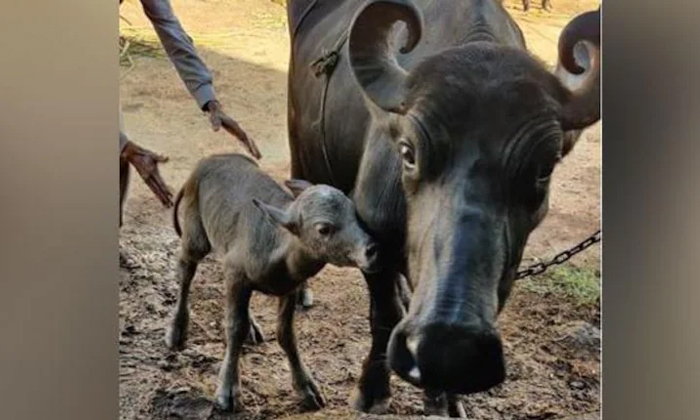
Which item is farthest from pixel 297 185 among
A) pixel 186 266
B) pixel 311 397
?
pixel 311 397

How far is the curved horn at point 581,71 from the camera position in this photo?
2.79 meters

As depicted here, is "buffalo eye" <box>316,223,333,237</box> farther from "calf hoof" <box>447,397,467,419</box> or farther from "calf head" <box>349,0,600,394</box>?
"calf hoof" <box>447,397,467,419</box>

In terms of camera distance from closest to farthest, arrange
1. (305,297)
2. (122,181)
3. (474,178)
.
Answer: (474,178), (305,297), (122,181)

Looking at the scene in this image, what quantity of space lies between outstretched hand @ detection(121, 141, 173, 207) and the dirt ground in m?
0.03

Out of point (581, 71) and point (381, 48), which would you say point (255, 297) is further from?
point (581, 71)

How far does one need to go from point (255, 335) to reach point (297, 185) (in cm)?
53

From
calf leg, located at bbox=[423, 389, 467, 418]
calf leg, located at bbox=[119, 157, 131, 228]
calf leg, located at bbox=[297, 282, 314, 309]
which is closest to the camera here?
calf leg, located at bbox=[423, 389, 467, 418]

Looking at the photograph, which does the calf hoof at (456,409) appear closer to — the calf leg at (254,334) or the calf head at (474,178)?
the calf head at (474,178)

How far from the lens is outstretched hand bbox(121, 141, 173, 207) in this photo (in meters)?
3.06

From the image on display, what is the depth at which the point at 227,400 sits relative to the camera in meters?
3.01

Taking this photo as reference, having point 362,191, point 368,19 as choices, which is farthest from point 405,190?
point 368,19

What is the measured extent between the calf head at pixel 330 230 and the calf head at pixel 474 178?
0.54 feet

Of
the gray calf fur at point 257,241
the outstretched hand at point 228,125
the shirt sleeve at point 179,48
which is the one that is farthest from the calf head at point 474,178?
the shirt sleeve at point 179,48

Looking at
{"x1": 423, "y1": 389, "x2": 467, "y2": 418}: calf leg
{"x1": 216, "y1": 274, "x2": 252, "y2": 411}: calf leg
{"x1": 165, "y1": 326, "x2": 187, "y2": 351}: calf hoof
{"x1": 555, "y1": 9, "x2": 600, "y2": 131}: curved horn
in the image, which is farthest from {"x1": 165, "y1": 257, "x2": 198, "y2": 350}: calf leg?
{"x1": 555, "y1": 9, "x2": 600, "y2": 131}: curved horn
